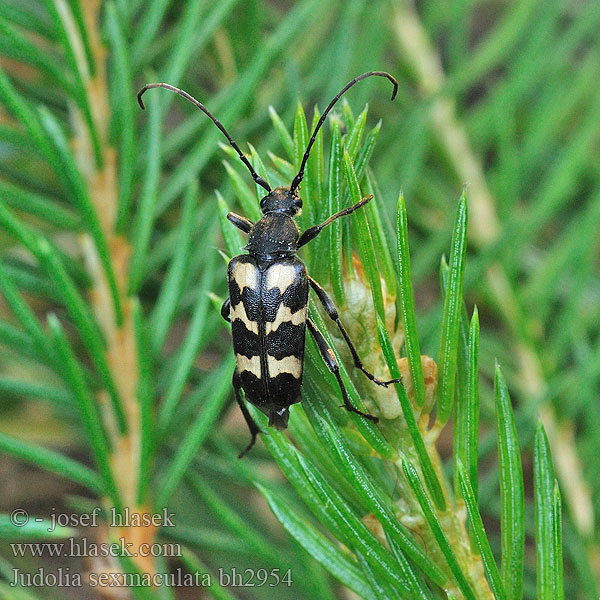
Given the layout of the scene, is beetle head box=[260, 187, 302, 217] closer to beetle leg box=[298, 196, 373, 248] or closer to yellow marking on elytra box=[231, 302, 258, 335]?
yellow marking on elytra box=[231, 302, 258, 335]

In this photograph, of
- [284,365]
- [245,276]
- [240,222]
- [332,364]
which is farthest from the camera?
[240,222]

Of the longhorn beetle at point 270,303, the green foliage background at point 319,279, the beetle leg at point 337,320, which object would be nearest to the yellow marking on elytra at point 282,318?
the longhorn beetle at point 270,303

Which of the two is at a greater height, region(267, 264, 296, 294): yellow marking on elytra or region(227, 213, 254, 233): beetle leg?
region(227, 213, 254, 233): beetle leg

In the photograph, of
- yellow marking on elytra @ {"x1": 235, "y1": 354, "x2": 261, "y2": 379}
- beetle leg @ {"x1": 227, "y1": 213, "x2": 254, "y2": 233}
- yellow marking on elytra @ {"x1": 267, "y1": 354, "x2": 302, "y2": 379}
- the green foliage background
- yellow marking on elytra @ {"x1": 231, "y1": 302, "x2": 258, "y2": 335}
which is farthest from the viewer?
beetle leg @ {"x1": 227, "y1": 213, "x2": 254, "y2": 233}

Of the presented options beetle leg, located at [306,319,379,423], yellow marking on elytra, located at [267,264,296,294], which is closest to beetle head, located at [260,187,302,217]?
yellow marking on elytra, located at [267,264,296,294]

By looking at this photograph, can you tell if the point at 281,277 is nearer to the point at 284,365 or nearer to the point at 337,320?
the point at 284,365

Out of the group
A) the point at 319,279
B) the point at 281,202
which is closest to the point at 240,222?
the point at 281,202

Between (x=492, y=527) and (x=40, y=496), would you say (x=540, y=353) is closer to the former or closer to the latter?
(x=492, y=527)
